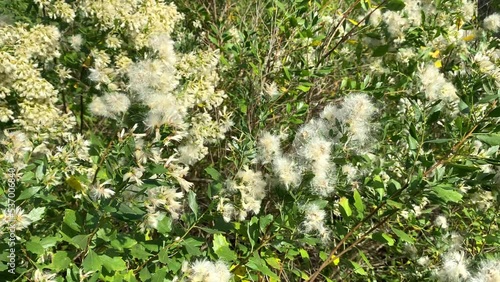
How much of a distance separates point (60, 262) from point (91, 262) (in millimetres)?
109

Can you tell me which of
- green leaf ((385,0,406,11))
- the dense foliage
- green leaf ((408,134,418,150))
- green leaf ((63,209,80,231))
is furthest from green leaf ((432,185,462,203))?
green leaf ((63,209,80,231))

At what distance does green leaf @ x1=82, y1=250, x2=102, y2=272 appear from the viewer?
1.30 m

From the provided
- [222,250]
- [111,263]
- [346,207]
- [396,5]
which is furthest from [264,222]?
[396,5]

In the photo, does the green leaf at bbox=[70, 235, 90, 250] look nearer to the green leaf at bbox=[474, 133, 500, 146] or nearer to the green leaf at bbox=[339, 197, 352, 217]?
the green leaf at bbox=[339, 197, 352, 217]

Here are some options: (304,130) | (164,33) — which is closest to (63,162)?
(164,33)

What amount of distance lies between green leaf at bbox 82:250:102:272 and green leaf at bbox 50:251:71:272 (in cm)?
7

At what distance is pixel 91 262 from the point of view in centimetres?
131

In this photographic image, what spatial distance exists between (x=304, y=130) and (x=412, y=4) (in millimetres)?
1075

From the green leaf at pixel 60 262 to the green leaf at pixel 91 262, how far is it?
74 millimetres

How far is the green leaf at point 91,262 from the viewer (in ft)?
4.27

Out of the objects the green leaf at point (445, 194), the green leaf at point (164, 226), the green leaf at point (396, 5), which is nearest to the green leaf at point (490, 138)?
the green leaf at point (445, 194)

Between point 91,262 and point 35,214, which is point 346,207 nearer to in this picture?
point 91,262

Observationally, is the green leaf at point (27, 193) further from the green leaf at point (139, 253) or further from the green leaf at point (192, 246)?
the green leaf at point (192, 246)

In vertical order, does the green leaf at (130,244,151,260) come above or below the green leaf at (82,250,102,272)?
below
